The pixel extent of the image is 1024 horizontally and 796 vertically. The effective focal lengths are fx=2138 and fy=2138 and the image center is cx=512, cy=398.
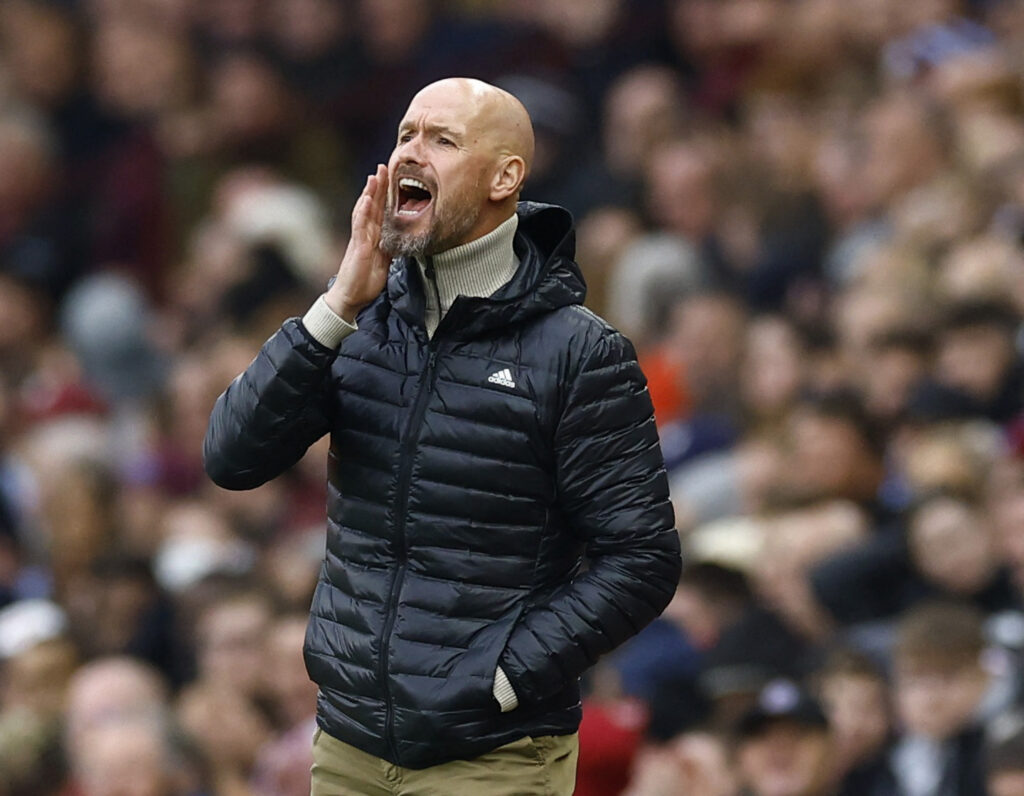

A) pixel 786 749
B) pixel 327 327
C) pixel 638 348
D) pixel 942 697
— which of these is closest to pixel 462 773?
pixel 327 327

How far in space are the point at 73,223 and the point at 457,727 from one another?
8.35 meters

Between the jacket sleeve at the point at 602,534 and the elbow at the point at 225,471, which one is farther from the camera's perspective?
the elbow at the point at 225,471

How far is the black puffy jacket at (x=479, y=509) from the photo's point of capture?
12.4ft

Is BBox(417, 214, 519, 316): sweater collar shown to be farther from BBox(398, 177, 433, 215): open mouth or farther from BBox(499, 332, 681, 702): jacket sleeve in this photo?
BBox(499, 332, 681, 702): jacket sleeve

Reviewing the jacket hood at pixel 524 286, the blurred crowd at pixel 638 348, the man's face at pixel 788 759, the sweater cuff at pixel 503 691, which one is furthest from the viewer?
the blurred crowd at pixel 638 348

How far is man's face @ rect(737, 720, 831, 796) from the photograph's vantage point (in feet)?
18.8

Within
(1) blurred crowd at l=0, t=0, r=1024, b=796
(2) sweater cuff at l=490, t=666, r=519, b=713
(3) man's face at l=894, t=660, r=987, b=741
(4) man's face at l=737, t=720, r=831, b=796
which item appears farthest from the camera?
(1) blurred crowd at l=0, t=0, r=1024, b=796

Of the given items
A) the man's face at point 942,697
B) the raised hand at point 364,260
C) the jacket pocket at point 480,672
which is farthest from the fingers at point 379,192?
the man's face at point 942,697

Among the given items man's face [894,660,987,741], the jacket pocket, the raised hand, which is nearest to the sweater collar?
the raised hand

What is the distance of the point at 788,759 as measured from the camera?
18.9 ft

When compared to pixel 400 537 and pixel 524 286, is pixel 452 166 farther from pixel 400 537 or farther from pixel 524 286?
pixel 400 537

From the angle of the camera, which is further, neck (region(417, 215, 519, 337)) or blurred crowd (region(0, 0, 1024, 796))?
blurred crowd (region(0, 0, 1024, 796))

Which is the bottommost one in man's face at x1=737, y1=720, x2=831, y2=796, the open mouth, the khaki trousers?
man's face at x1=737, y1=720, x2=831, y2=796

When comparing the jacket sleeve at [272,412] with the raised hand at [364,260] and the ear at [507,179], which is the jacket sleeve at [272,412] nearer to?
the raised hand at [364,260]
